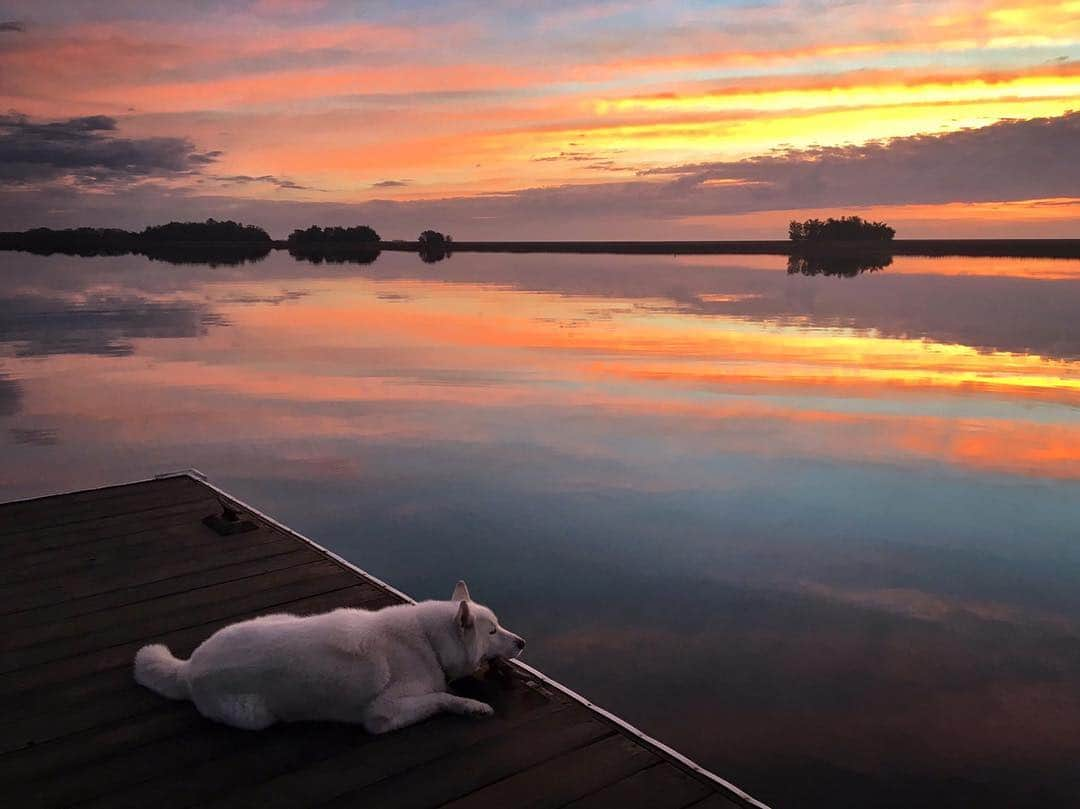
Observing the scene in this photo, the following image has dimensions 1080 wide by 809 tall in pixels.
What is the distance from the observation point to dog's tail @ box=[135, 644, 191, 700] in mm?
5746

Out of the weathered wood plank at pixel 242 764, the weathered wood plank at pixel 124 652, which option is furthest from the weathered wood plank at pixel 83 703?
the weathered wood plank at pixel 242 764

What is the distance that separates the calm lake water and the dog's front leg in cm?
240

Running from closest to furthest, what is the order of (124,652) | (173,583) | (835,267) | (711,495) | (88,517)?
(124,652) < (173,583) < (88,517) < (711,495) < (835,267)

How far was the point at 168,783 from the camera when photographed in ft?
15.9

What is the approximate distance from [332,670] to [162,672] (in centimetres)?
143

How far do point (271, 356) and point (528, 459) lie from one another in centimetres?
1549

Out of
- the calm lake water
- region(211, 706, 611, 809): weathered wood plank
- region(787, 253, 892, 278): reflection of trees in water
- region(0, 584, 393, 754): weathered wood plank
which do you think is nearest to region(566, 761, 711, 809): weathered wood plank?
region(211, 706, 611, 809): weathered wood plank

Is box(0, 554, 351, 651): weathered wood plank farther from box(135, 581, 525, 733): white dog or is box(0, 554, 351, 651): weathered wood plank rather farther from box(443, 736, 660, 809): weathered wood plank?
box(443, 736, 660, 809): weathered wood plank

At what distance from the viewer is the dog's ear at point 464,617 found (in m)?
5.85

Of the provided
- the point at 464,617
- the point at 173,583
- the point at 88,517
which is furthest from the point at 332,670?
the point at 88,517

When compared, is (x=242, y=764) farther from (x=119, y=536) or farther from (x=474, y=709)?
(x=119, y=536)

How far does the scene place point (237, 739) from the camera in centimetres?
527

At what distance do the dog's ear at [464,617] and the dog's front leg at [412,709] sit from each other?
0.47m

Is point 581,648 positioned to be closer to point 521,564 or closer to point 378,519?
point 521,564
